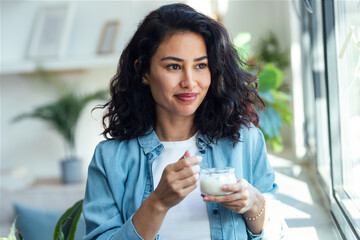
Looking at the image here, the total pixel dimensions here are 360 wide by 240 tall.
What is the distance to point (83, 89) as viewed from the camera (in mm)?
4828

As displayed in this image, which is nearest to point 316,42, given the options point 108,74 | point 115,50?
point 115,50

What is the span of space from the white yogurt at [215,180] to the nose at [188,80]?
0.76 feet

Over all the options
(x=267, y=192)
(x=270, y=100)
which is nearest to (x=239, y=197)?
(x=267, y=192)

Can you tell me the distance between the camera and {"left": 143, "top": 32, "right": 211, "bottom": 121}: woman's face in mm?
1248

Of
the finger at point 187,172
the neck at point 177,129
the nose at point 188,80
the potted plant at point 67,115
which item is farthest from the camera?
the potted plant at point 67,115

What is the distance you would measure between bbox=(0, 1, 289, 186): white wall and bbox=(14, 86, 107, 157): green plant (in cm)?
17

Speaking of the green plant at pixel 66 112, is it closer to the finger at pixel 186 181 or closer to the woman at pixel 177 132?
the woman at pixel 177 132

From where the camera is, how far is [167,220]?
50.6 inches

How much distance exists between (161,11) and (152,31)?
0.20 feet

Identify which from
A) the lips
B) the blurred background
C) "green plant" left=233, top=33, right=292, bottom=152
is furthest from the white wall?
the lips

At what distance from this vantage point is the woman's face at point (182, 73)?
1248 mm

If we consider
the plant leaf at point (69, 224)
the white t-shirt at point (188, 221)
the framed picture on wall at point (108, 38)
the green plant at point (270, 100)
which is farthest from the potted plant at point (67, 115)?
the white t-shirt at point (188, 221)

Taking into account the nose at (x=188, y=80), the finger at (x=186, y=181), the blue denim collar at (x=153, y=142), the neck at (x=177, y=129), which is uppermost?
the nose at (x=188, y=80)

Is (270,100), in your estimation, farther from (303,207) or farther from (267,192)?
(267,192)
